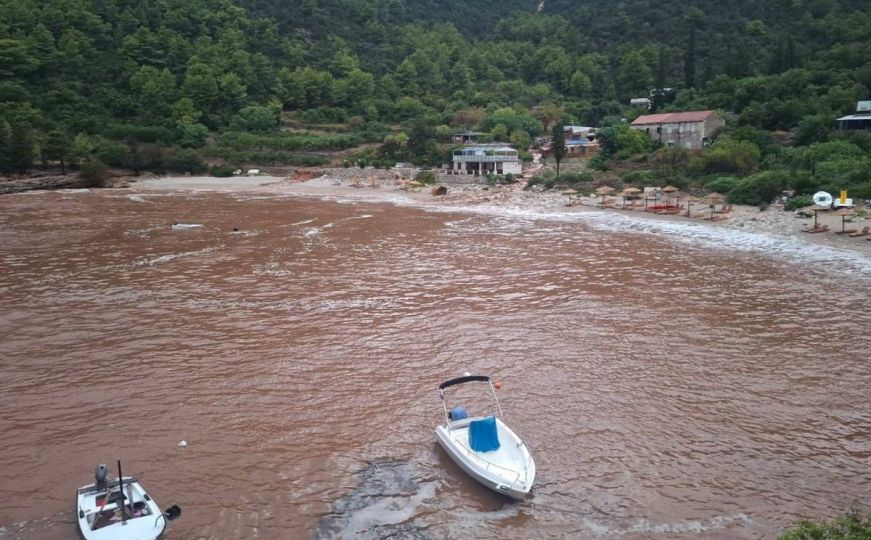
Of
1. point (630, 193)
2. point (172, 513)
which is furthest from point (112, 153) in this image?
point (172, 513)

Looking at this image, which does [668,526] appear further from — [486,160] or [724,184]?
[486,160]

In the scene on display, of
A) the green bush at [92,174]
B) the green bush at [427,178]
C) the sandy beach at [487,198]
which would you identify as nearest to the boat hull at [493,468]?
the sandy beach at [487,198]

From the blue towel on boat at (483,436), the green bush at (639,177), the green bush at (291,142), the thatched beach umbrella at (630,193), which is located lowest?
the blue towel on boat at (483,436)

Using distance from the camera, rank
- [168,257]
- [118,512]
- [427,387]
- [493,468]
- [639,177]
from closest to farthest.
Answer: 1. [118,512]
2. [493,468]
3. [427,387]
4. [168,257]
5. [639,177]

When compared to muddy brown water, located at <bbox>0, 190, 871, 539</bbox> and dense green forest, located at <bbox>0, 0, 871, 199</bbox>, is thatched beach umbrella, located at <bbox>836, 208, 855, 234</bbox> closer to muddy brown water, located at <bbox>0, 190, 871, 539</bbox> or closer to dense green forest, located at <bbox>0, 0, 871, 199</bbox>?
muddy brown water, located at <bbox>0, 190, 871, 539</bbox>

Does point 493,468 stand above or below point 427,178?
below

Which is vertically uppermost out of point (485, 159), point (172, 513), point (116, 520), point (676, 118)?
point (676, 118)

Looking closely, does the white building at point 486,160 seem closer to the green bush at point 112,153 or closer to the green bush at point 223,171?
the green bush at point 223,171
